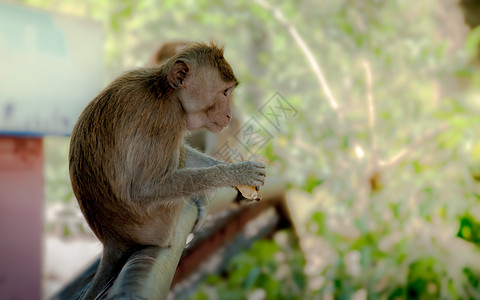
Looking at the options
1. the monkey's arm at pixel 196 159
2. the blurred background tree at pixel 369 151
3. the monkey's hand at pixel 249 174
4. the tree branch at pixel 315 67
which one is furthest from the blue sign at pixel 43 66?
the tree branch at pixel 315 67

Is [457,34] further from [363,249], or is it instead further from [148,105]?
[148,105]

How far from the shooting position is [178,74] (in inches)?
31.1

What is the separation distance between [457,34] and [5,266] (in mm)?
2264

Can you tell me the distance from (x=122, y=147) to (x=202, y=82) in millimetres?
179

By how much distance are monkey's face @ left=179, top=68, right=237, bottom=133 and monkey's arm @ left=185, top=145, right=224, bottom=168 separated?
113 millimetres

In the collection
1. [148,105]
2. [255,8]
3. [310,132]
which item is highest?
[255,8]

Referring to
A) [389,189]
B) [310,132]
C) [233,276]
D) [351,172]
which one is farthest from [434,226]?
[233,276]

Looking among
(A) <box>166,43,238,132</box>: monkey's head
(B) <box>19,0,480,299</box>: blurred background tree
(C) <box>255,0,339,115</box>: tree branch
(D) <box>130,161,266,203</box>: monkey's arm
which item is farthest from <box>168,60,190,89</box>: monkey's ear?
(C) <box>255,0,339,115</box>: tree branch

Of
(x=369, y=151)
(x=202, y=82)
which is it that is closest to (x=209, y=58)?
(x=202, y=82)

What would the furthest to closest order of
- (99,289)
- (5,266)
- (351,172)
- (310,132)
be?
(310,132)
(351,172)
(5,266)
(99,289)

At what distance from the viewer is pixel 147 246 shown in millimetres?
822

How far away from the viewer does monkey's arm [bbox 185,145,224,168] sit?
926mm

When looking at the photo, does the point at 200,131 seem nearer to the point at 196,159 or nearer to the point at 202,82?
the point at 196,159

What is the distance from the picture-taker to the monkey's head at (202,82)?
79 cm
